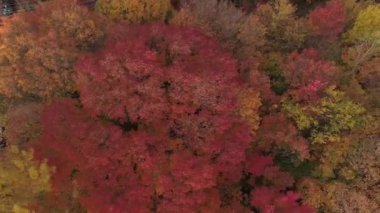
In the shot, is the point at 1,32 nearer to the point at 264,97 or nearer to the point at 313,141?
the point at 264,97

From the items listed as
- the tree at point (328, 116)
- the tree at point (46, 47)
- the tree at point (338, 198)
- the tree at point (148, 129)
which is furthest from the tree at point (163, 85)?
the tree at point (338, 198)

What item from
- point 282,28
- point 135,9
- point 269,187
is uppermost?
point 135,9

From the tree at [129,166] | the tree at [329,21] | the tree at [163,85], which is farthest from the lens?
the tree at [329,21]

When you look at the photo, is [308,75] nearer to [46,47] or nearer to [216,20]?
[216,20]

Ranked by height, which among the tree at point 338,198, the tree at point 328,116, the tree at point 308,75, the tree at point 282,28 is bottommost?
the tree at point 338,198

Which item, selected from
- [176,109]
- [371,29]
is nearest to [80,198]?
[176,109]

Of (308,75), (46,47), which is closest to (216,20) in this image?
(308,75)

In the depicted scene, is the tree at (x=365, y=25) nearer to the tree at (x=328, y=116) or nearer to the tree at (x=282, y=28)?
the tree at (x=282, y=28)

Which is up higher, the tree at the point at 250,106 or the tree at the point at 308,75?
the tree at the point at 308,75
